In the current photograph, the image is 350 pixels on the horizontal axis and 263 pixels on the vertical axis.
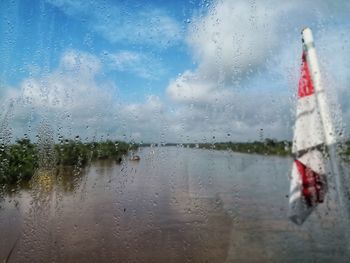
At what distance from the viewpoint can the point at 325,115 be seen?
403 cm

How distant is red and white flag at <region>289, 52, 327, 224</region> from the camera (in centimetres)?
453

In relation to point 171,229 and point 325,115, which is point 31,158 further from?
point 325,115

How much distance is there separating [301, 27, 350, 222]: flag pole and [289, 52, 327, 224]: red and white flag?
0.28 meters

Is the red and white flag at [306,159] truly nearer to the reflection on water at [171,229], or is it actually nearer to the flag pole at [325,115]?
the flag pole at [325,115]

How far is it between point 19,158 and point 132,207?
2251cm

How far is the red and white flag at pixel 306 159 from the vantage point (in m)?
4.53

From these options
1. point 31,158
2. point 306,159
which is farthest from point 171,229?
point 31,158

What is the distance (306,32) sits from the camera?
4.29 metres

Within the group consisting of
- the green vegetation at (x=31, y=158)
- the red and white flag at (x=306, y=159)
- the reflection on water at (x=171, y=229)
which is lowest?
the reflection on water at (x=171, y=229)

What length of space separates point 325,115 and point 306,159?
0.83 metres

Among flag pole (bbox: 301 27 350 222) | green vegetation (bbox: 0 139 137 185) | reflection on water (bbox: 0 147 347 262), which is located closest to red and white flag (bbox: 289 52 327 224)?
flag pole (bbox: 301 27 350 222)

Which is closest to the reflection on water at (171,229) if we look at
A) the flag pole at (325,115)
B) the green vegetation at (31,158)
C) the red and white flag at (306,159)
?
the red and white flag at (306,159)

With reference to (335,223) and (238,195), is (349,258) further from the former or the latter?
(238,195)

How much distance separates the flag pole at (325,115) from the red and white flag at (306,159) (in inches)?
11.0
